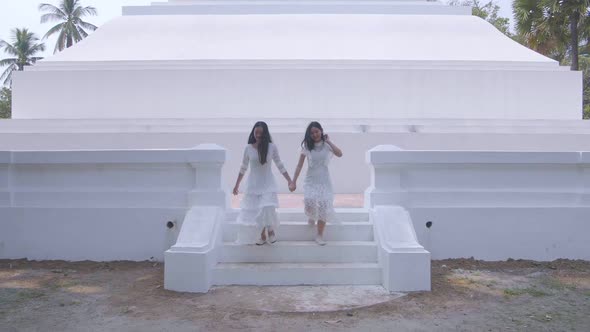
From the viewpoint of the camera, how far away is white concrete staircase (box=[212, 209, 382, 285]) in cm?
546

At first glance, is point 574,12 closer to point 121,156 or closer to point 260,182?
point 260,182

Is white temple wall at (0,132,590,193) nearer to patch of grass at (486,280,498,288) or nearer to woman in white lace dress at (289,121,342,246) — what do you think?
woman in white lace dress at (289,121,342,246)

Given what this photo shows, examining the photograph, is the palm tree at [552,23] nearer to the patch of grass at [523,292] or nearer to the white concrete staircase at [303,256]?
the patch of grass at [523,292]

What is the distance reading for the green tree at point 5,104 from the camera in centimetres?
3518

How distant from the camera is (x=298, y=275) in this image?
5.47 m

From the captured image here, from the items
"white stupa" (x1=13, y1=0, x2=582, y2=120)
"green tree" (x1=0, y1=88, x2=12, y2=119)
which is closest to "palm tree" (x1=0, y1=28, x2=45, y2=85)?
"green tree" (x1=0, y1=88, x2=12, y2=119)

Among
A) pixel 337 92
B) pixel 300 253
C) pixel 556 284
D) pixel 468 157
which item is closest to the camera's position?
pixel 556 284

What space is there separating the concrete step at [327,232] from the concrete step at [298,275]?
2.09 feet

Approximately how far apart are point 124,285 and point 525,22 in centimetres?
1678

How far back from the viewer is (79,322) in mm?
4453

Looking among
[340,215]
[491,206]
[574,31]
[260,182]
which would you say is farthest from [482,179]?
[574,31]

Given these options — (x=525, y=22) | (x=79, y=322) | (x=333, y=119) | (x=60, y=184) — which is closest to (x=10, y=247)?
(x=60, y=184)

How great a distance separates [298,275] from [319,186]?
1.08 meters

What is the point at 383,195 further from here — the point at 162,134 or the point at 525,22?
the point at 525,22
